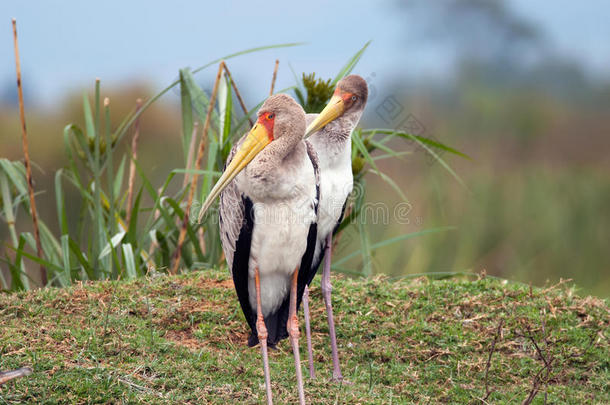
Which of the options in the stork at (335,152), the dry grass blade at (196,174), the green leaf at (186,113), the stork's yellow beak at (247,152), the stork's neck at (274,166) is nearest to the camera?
the stork's neck at (274,166)

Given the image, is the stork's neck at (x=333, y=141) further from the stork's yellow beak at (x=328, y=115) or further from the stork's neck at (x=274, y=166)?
the stork's neck at (x=274, y=166)

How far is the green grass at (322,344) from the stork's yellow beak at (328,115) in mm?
1377

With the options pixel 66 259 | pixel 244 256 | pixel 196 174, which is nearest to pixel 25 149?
pixel 66 259

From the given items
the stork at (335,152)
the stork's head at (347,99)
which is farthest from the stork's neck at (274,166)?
the stork's head at (347,99)

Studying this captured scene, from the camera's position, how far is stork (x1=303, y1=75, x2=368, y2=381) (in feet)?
12.2

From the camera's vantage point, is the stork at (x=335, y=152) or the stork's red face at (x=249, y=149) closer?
the stork's red face at (x=249, y=149)

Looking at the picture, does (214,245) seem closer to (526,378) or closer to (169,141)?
(526,378)

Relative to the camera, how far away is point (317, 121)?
12.4 ft

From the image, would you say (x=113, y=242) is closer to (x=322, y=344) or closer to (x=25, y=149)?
(x=25, y=149)

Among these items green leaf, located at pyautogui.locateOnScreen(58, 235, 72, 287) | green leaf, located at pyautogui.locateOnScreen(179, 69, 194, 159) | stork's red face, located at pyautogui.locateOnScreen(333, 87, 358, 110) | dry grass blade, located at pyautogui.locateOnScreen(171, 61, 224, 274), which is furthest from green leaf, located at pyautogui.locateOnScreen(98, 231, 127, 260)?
stork's red face, located at pyautogui.locateOnScreen(333, 87, 358, 110)

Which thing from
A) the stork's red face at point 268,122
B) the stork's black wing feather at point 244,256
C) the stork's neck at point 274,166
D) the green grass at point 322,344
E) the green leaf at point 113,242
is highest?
the stork's red face at point 268,122

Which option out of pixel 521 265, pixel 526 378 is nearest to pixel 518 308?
pixel 526 378

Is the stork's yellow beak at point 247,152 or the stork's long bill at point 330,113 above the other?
the stork's long bill at point 330,113

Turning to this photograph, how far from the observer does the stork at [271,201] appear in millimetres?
3164
